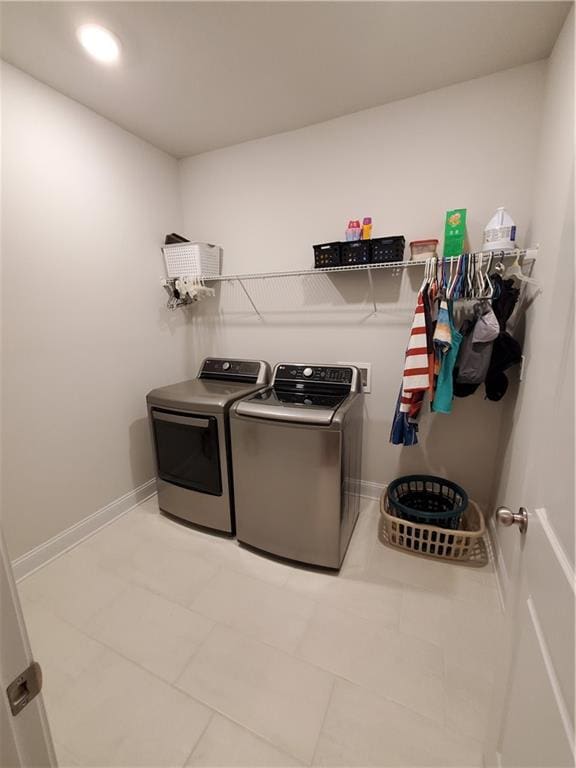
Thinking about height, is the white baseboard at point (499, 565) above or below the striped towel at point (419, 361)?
below

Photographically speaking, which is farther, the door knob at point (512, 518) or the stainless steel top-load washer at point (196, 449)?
the stainless steel top-load washer at point (196, 449)

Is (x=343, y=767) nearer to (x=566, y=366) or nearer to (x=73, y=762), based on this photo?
(x=73, y=762)

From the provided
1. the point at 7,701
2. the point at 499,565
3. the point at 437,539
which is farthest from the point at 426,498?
the point at 7,701

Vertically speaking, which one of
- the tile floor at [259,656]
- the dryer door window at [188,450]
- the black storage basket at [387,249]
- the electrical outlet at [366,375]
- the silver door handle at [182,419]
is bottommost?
the tile floor at [259,656]

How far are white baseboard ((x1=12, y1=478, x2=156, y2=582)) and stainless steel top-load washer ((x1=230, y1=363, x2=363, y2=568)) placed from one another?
0.89 m

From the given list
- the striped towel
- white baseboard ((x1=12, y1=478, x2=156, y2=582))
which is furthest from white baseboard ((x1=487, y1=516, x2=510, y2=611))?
white baseboard ((x1=12, y1=478, x2=156, y2=582))

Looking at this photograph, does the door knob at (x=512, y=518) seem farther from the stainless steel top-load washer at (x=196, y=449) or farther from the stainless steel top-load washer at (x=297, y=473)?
the stainless steel top-load washer at (x=196, y=449)

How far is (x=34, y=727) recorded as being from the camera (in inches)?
19.7

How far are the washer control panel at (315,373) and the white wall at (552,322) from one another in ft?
2.91

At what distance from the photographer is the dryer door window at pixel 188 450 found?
1775 millimetres

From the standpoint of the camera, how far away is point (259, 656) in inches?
49.6

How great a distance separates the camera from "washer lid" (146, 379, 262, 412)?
1.73 metres

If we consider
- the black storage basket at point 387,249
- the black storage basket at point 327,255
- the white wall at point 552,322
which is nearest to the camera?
the white wall at point 552,322

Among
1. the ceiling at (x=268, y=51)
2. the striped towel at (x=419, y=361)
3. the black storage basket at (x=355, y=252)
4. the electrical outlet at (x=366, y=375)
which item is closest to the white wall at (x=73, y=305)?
the ceiling at (x=268, y=51)
